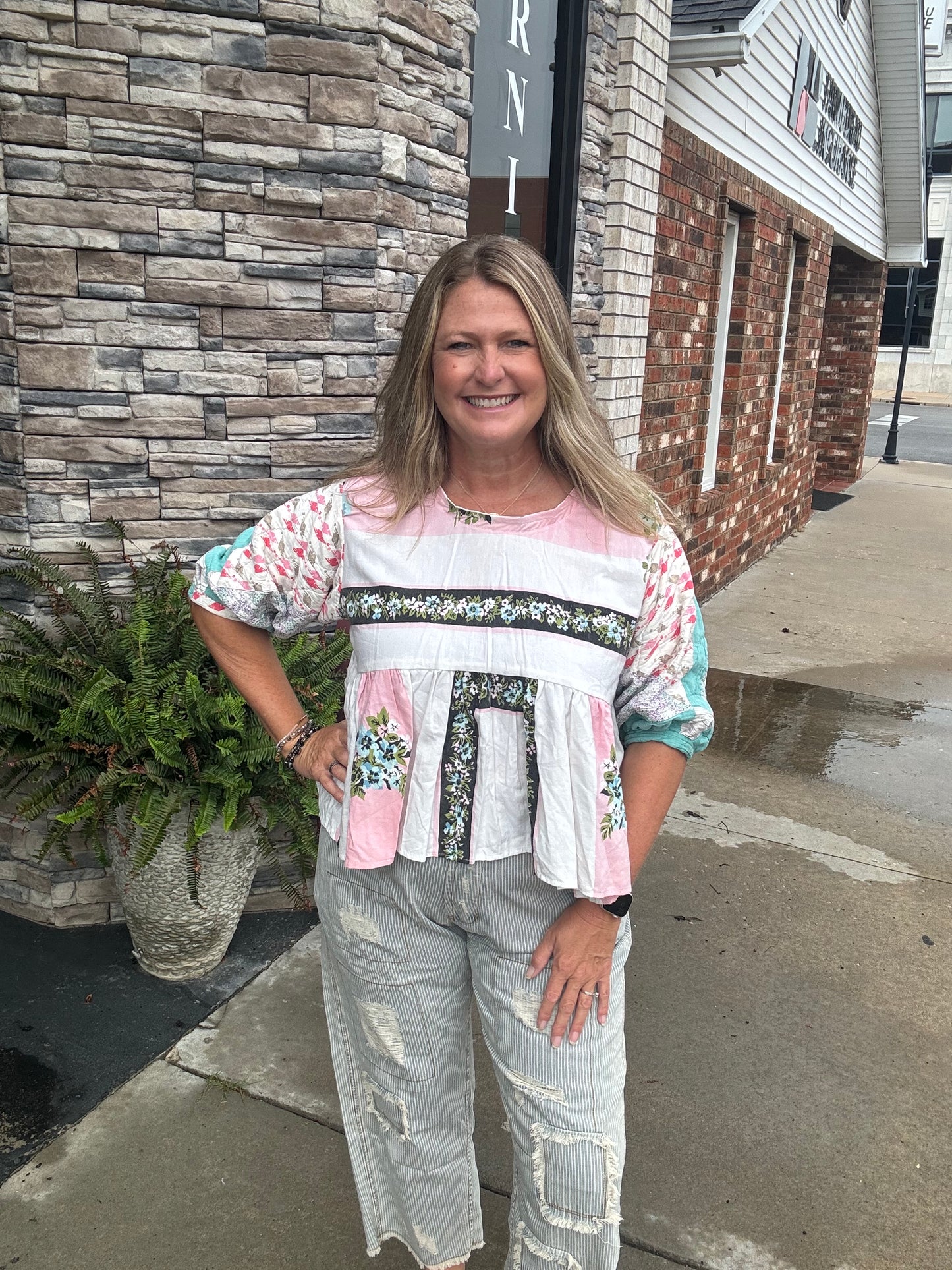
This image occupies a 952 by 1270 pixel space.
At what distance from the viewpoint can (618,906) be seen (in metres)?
1.72

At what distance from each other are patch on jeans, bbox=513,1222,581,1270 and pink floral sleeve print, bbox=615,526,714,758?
2.76ft

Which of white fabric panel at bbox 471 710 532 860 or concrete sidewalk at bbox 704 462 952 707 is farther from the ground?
white fabric panel at bbox 471 710 532 860

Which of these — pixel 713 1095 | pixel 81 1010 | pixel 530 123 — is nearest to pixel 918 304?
pixel 530 123

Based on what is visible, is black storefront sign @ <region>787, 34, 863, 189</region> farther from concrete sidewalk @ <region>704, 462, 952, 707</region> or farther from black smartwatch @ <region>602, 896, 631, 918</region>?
black smartwatch @ <region>602, 896, 631, 918</region>

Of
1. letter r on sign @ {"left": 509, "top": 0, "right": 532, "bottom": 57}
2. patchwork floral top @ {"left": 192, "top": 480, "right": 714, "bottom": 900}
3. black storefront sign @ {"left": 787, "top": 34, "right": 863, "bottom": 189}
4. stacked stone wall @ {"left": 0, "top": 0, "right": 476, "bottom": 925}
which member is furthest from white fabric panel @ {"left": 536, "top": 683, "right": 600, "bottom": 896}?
black storefront sign @ {"left": 787, "top": 34, "right": 863, "bottom": 189}

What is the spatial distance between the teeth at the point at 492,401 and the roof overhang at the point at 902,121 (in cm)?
1104

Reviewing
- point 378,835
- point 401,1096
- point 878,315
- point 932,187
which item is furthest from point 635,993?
point 932,187

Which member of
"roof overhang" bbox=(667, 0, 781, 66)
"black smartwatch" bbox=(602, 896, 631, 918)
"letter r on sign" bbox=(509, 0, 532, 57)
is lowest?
"black smartwatch" bbox=(602, 896, 631, 918)

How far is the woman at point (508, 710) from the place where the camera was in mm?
1684

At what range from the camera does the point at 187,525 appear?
337 centimetres

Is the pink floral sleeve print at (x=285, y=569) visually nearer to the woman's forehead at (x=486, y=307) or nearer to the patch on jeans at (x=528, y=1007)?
the woman's forehead at (x=486, y=307)

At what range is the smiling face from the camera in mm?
1688

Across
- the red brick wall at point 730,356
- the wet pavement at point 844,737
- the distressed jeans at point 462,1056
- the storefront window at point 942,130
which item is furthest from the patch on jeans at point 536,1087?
the storefront window at point 942,130

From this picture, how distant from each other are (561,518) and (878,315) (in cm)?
1293
